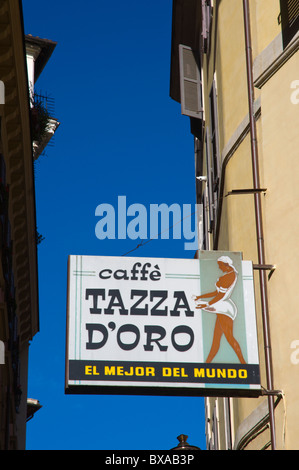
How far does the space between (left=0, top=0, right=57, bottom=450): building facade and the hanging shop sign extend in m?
9.44

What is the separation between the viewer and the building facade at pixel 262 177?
14.7m

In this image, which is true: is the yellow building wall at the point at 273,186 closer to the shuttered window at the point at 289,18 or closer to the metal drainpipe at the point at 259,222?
the metal drainpipe at the point at 259,222

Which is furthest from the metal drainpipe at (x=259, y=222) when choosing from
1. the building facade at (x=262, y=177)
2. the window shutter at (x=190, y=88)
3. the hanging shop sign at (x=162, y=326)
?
the window shutter at (x=190, y=88)

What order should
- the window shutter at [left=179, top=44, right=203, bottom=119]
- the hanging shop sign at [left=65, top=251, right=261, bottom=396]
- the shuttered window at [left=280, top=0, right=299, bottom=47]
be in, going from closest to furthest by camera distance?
the hanging shop sign at [left=65, top=251, right=261, bottom=396]
the shuttered window at [left=280, top=0, right=299, bottom=47]
the window shutter at [left=179, top=44, right=203, bottom=119]

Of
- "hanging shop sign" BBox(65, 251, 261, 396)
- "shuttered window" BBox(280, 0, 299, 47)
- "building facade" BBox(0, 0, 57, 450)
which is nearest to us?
"hanging shop sign" BBox(65, 251, 261, 396)

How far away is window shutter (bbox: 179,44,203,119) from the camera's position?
87.0 ft

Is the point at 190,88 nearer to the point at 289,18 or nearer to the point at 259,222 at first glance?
the point at 289,18

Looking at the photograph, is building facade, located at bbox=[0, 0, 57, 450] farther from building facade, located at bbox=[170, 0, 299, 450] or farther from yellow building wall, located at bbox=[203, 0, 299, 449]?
yellow building wall, located at bbox=[203, 0, 299, 449]

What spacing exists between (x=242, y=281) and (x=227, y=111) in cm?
552

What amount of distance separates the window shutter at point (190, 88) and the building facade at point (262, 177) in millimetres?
3694

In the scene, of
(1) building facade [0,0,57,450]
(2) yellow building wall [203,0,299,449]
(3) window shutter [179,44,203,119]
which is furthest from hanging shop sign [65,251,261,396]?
(3) window shutter [179,44,203,119]

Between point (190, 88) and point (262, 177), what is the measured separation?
1081 cm
